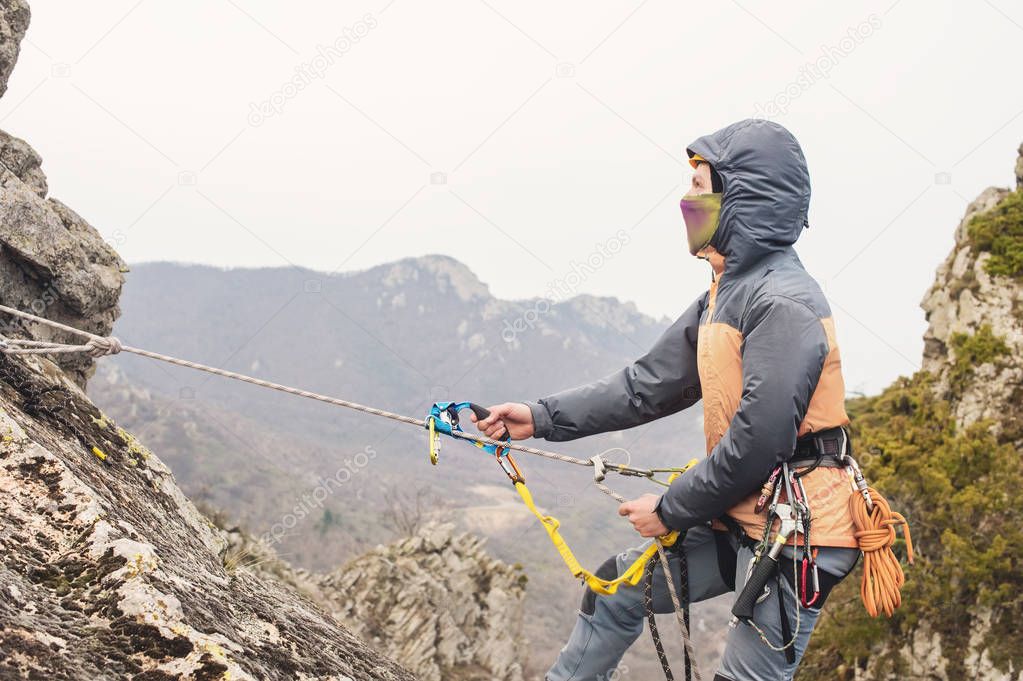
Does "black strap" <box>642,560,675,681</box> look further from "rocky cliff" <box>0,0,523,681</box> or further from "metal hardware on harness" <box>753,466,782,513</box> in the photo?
"rocky cliff" <box>0,0,523,681</box>

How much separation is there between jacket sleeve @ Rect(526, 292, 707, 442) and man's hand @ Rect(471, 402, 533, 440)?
4 cm

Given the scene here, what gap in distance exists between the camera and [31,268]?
4.70 m

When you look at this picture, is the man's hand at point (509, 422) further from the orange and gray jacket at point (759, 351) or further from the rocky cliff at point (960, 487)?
the rocky cliff at point (960, 487)

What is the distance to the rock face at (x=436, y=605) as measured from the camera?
21.9 m

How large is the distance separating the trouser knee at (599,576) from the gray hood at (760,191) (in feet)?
5.20

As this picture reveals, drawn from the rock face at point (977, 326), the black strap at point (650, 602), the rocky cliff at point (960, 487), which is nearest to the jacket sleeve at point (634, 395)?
the black strap at point (650, 602)

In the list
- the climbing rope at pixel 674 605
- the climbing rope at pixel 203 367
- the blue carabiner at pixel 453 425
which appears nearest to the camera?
the climbing rope at pixel 674 605

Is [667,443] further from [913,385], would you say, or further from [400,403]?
[913,385]

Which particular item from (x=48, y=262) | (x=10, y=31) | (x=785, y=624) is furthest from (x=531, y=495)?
(x=10, y=31)

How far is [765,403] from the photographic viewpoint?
2906 mm

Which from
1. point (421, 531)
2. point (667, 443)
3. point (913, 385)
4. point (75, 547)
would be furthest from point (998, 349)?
point (667, 443)

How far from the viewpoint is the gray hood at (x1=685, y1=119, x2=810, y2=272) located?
324 cm

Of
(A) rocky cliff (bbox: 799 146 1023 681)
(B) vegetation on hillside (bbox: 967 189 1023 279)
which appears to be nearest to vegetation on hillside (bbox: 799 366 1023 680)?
(A) rocky cliff (bbox: 799 146 1023 681)

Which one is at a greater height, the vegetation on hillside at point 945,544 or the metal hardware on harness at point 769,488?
the vegetation on hillside at point 945,544
